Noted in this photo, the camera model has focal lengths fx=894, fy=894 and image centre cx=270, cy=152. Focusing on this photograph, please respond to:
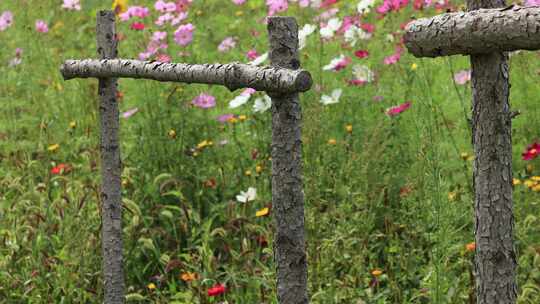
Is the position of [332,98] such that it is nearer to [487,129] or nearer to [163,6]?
[163,6]

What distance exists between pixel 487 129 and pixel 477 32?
257 mm

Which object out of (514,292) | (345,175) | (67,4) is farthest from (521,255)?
(67,4)

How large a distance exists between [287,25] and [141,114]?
8.24ft

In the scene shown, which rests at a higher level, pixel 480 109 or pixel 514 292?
pixel 480 109

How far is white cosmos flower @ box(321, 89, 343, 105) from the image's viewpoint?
4.39 m

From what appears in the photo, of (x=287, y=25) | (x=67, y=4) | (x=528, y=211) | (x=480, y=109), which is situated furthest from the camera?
(x=67, y=4)

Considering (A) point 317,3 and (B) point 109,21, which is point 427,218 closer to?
(B) point 109,21

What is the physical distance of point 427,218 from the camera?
3412mm

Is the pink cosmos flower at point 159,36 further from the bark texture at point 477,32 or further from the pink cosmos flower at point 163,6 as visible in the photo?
the bark texture at point 477,32

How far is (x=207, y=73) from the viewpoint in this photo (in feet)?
8.76

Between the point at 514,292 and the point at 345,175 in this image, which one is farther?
the point at 345,175

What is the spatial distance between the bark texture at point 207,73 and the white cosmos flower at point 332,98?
132 cm

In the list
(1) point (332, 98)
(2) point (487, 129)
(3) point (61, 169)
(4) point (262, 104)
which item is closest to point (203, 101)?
(4) point (262, 104)

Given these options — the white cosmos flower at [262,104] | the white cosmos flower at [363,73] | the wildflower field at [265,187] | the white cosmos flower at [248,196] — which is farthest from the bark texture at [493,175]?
the white cosmos flower at [363,73]
